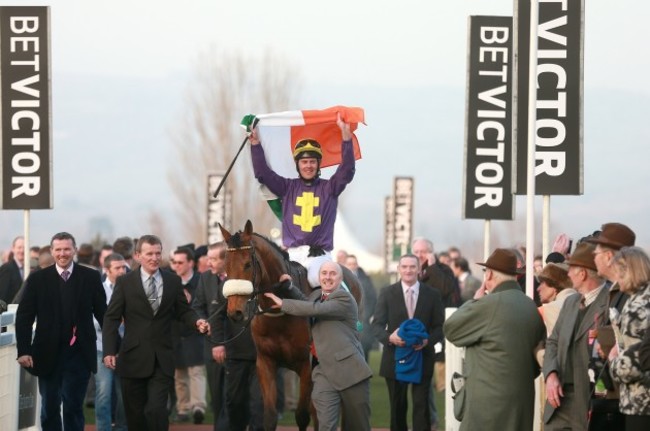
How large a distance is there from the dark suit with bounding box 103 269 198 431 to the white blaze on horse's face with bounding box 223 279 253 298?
0.98 meters

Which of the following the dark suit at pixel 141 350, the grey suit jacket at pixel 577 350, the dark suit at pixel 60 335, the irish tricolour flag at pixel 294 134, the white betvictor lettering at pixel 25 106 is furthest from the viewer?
the irish tricolour flag at pixel 294 134

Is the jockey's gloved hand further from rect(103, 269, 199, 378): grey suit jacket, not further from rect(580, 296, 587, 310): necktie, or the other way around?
rect(580, 296, 587, 310): necktie

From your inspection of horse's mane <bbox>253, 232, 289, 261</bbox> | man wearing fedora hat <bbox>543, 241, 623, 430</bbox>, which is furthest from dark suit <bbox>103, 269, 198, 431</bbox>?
man wearing fedora hat <bbox>543, 241, 623, 430</bbox>

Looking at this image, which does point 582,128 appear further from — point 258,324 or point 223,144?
point 223,144

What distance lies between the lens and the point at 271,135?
17281 millimetres

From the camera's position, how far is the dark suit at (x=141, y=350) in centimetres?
1453

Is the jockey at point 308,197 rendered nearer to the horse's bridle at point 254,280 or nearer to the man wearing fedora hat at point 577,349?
the horse's bridle at point 254,280

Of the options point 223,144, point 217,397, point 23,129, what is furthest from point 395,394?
point 223,144

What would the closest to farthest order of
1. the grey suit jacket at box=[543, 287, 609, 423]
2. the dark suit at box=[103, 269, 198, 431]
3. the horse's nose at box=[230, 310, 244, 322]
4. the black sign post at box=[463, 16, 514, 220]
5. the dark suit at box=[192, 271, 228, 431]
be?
1. the grey suit jacket at box=[543, 287, 609, 423]
2. the horse's nose at box=[230, 310, 244, 322]
3. the dark suit at box=[103, 269, 198, 431]
4. the dark suit at box=[192, 271, 228, 431]
5. the black sign post at box=[463, 16, 514, 220]

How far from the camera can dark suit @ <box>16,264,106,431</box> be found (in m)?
14.7

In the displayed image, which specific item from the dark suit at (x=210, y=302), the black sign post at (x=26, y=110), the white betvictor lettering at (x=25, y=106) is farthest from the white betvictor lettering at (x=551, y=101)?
the white betvictor lettering at (x=25, y=106)

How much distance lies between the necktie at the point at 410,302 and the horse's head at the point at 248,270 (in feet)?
9.30

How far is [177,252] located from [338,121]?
3753mm

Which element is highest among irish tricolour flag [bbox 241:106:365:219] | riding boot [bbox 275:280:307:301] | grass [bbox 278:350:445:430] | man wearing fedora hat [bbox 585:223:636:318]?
irish tricolour flag [bbox 241:106:365:219]
